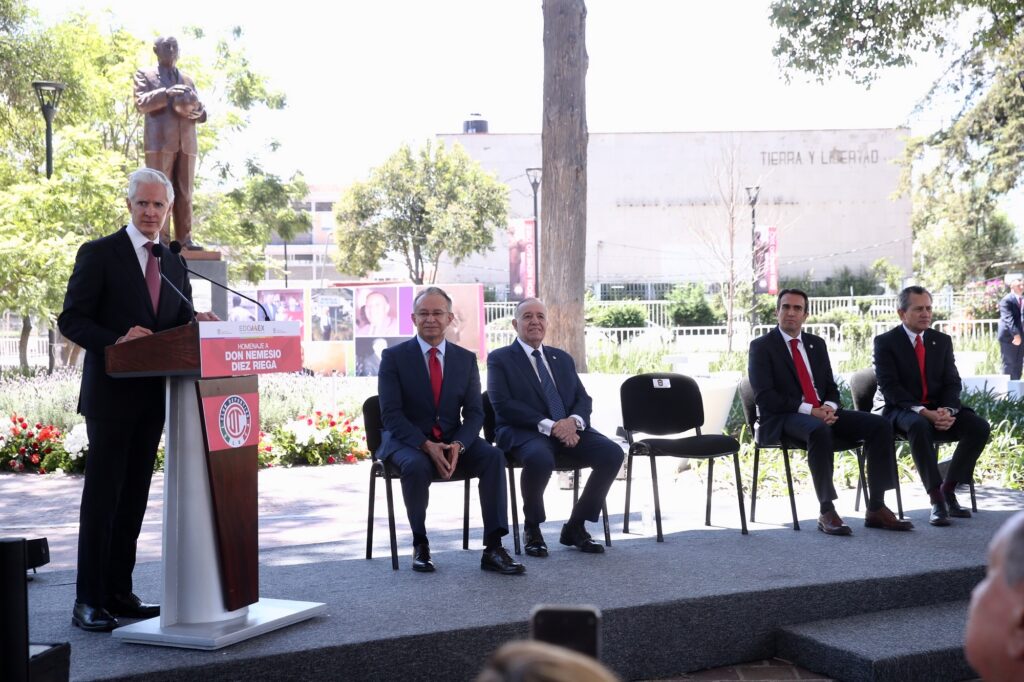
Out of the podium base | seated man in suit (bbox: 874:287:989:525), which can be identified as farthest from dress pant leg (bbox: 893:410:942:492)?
the podium base

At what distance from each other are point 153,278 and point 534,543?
2.41 meters

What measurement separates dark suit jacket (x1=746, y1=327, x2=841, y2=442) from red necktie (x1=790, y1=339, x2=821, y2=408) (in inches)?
1.4

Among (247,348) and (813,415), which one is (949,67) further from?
(247,348)

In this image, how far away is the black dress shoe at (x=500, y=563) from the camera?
498 centimetres

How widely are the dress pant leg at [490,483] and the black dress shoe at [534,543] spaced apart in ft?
1.11

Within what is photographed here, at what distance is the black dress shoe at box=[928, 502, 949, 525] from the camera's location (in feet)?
20.2

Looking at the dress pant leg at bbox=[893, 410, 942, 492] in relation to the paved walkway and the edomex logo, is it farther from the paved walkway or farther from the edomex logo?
the edomex logo

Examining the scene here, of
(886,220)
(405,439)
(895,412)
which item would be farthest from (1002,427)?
(886,220)

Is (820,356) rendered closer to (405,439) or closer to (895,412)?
(895,412)

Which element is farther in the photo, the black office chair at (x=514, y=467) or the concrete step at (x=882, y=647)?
the black office chair at (x=514, y=467)

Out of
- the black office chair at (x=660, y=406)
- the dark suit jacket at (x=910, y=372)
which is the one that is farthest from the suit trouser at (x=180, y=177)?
the dark suit jacket at (x=910, y=372)

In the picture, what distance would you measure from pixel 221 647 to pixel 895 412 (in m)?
4.42

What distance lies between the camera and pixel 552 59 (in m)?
8.63

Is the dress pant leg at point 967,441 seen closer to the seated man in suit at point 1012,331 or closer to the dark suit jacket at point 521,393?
the dark suit jacket at point 521,393
